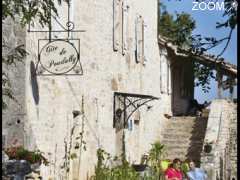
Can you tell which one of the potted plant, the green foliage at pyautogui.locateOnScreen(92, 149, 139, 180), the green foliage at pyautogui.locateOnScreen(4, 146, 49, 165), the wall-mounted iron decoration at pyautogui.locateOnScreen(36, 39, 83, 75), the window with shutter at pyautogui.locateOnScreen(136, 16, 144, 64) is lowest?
the green foliage at pyautogui.locateOnScreen(92, 149, 139, 180)

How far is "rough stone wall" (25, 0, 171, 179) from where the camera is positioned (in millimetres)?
13875

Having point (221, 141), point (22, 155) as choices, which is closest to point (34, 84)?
point (22, 155)

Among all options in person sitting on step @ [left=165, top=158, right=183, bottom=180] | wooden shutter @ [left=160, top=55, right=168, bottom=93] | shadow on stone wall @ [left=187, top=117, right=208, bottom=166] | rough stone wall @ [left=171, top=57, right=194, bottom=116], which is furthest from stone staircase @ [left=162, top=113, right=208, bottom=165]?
person sitting on step @ [left=165, top=158, right=183, bottom=180]

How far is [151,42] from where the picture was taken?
25.8 meters

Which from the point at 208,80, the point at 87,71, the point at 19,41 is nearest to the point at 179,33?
the point at 208,80

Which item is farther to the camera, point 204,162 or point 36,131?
point 204,162

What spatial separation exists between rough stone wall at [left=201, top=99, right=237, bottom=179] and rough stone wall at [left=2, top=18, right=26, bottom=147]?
9.29m

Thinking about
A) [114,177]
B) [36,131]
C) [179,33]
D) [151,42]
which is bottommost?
[114,177]

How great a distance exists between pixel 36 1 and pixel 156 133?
58.9ft

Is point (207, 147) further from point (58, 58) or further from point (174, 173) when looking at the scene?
point (58, 58)

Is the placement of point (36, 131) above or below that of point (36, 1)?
below

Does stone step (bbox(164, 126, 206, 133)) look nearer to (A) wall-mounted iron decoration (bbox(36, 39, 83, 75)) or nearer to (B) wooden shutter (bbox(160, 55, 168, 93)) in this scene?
(B) wooden shutter (bbox(160, 55, 168, 93))

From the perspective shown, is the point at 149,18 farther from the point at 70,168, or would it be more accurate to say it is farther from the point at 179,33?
the point at 179,33

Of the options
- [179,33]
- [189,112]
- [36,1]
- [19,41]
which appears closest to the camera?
[179,33]
